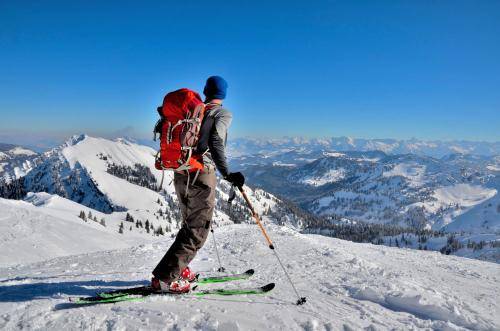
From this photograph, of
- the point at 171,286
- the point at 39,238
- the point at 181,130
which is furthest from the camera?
the point at 39,238

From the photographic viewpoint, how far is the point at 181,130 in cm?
729

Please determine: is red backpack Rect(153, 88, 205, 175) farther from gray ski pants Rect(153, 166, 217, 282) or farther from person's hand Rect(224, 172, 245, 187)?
person's hand Rect(224, 172, 245, 187)

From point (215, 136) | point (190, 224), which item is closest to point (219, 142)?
point (215, 136)

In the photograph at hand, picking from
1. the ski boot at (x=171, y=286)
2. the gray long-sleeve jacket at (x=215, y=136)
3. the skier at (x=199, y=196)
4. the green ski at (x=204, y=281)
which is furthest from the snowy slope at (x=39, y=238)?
the gray long-sleeve jacket at (x=215, y=136)

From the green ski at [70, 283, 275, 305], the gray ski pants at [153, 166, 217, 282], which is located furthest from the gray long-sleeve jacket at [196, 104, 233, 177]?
the green ski at [70, 283, 275, 305]

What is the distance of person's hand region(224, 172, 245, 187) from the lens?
7522 mm

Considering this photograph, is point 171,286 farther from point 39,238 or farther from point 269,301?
point 39,238

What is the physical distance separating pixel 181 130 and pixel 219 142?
809 mm

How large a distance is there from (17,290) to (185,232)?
12.8 ft

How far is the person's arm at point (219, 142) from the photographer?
7.35m

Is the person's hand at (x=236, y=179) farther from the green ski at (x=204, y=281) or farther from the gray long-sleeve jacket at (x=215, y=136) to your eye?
the green ski at (x=204, y=281)

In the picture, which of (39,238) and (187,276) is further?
(39,238)

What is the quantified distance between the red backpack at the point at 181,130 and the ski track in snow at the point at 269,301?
2.79 metres

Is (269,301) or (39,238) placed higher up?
(269,301)
